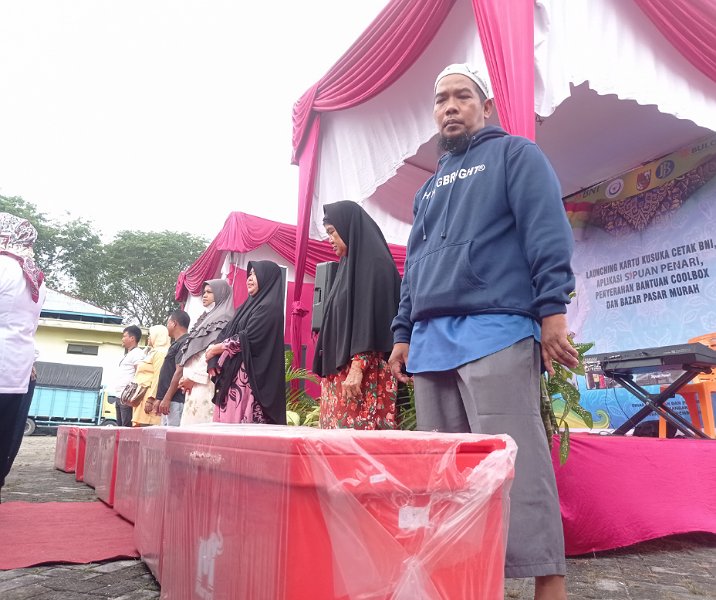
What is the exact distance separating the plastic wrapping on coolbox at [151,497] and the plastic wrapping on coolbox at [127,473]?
15cm

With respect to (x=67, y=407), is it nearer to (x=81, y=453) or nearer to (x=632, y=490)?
(x=81, y=453)

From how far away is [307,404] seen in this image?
5371mm

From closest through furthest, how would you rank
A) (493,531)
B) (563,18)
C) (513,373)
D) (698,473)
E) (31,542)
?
(493,531), (513,373), (31,542), (698,473), (563,18)

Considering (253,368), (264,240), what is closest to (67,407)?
(264,240)

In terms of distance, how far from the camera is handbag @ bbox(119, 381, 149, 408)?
5.34 metres

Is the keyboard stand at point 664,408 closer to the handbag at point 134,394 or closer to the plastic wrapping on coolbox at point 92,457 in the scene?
the plastic wrapping on coolbox at point 92,457

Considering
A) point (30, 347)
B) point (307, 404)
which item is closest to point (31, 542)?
point (30, 347)

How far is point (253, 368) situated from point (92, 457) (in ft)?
6.09

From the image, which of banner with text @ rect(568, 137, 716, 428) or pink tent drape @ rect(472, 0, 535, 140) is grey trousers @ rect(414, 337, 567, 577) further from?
banner with text @ rect(568, 137, 716, 428)

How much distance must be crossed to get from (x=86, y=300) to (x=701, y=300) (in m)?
24.0

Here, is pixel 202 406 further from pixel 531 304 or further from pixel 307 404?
pixel 531 304

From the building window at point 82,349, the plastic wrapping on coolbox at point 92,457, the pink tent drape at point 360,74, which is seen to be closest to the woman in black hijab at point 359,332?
the pink tent drape at point 360,74

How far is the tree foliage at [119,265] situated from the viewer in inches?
914

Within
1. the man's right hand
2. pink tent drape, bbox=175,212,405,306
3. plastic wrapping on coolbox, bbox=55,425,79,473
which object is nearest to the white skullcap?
the man's right hand
